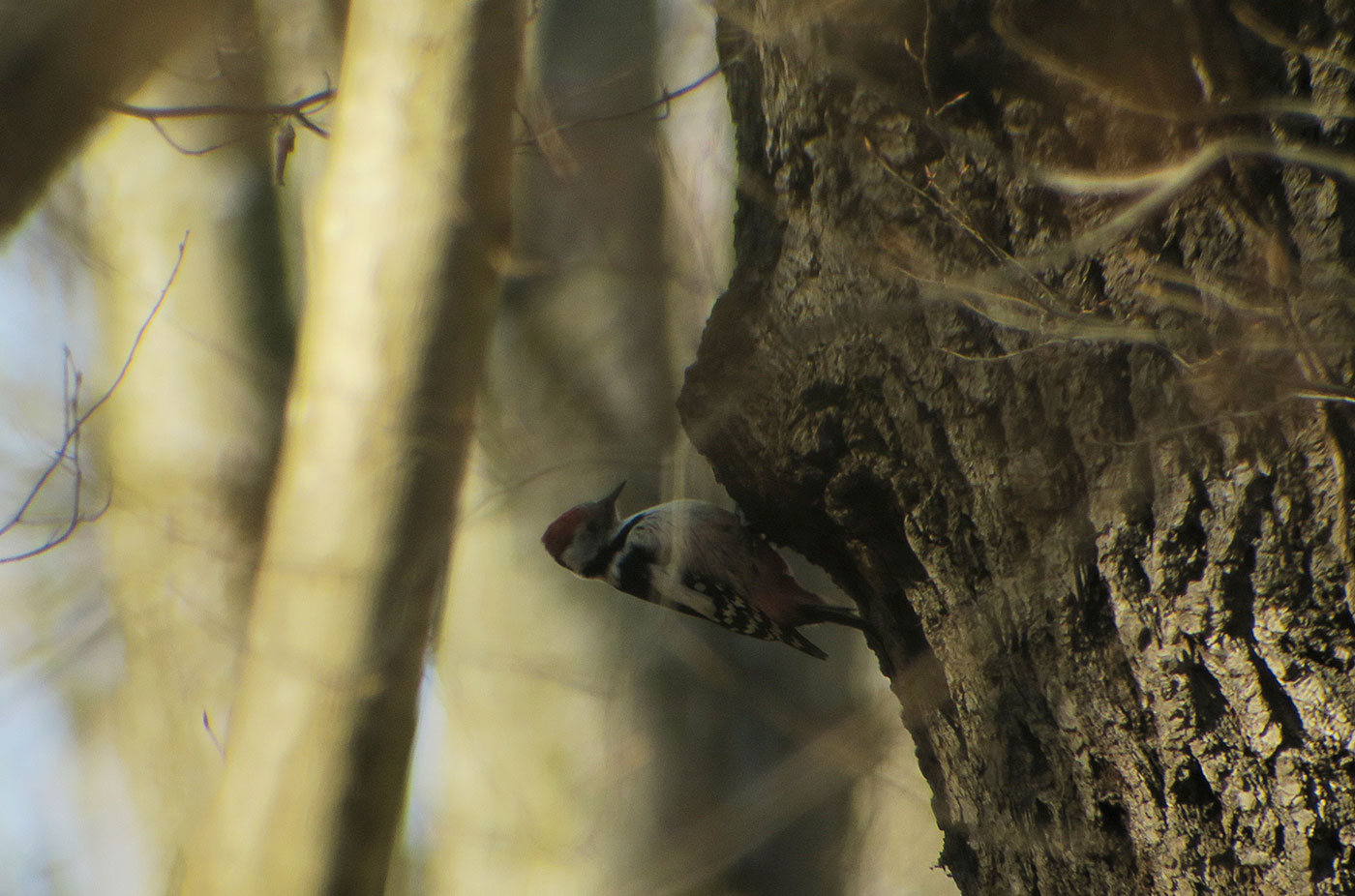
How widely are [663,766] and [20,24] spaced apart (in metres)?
2.43

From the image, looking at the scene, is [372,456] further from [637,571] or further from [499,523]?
[499,523]

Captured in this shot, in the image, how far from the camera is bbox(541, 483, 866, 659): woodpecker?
7.63 feet

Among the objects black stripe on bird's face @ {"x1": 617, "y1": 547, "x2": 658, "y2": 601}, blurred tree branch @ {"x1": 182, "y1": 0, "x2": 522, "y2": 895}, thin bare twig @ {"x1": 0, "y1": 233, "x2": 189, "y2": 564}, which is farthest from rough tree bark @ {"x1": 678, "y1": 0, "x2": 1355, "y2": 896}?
thin bare twig @ {"x1": 0, "y1": 233, "x2": 189, "y2": 564}

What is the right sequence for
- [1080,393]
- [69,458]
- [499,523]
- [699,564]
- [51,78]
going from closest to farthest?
1. [1080,393]
2. [51,78]
3. [699,564]
4. [69,458]
5. [499,523]

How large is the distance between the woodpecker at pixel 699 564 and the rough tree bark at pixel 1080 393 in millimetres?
885

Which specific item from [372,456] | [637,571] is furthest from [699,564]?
[372,456]

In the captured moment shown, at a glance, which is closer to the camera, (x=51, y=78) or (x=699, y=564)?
(x=51, y=78)

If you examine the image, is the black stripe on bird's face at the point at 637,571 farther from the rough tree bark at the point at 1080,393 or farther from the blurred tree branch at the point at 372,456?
the rough tree bark at the point at 1080,393

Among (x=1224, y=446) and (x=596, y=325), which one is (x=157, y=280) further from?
(x=1224, y=446)

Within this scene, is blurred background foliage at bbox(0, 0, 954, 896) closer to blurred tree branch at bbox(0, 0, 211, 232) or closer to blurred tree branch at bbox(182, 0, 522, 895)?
blurred tree branch at bbox(182, 0, 522, 895)

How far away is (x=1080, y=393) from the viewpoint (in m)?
1.11

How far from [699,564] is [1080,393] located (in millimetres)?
1374

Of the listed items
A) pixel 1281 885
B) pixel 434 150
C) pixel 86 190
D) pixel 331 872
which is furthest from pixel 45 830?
pixel 1281 885

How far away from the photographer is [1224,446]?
1013mm
